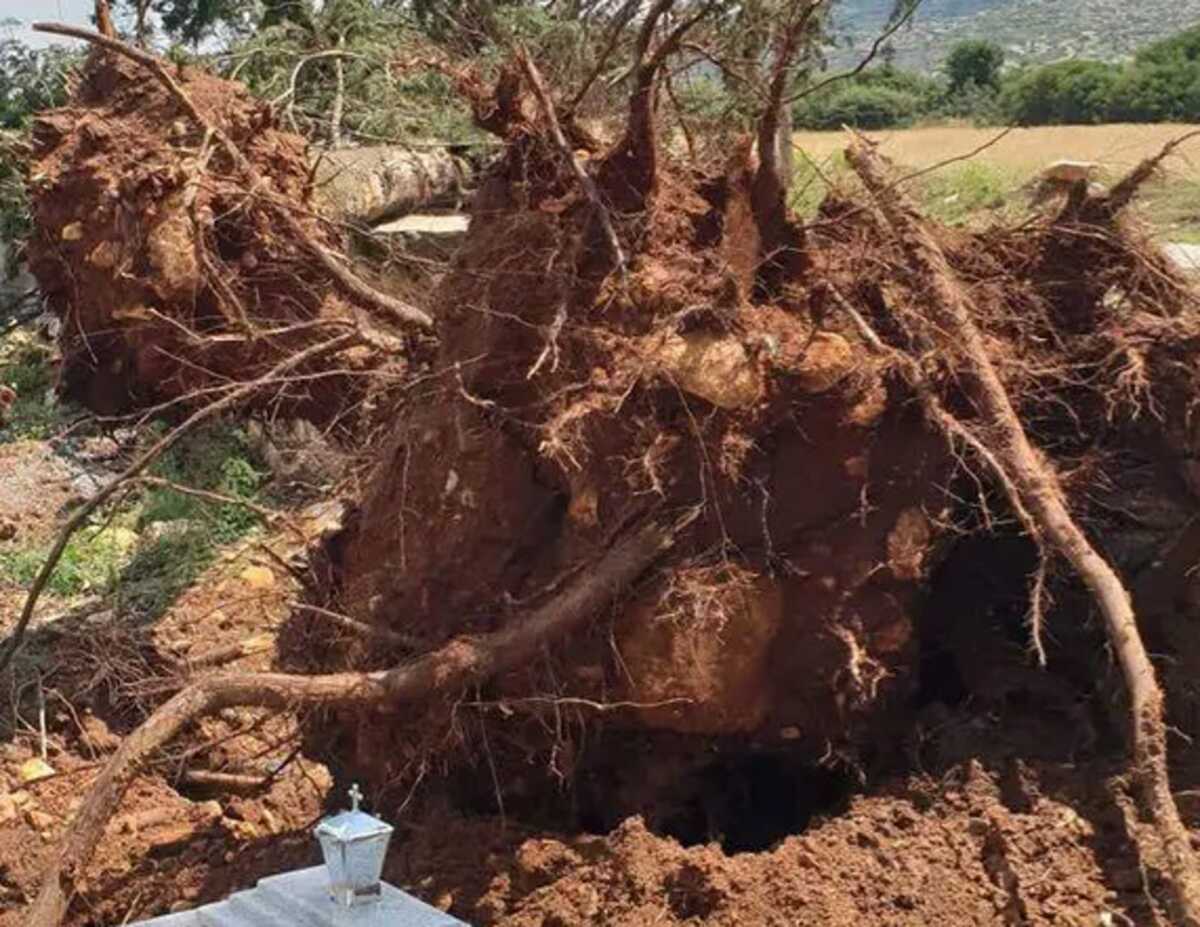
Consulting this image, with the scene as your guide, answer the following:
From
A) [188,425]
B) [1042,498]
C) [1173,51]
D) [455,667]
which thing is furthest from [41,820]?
[1173,51]

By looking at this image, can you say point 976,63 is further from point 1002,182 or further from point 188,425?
point 188,425

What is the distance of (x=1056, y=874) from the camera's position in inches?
128

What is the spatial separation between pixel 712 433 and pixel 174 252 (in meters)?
2.03

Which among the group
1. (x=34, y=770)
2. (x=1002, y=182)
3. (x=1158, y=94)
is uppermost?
(x=1158, y=94)

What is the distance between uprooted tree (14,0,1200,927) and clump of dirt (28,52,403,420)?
842mm

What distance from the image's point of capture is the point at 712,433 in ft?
11.5

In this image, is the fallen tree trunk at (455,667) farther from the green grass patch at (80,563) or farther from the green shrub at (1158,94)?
the green shrub at (1158,94)

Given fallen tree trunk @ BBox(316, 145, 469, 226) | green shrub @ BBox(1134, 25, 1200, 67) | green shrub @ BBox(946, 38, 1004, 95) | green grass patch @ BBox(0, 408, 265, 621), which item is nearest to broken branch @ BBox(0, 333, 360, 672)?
green grass patch @ BBox(0, 408, 265, 621)

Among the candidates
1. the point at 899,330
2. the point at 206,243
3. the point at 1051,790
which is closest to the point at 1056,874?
the point at 1051,790

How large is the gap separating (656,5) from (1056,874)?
6.07 feet

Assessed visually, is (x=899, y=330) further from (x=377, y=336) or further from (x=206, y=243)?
(x=206, y=243)

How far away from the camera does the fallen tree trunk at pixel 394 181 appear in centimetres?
885

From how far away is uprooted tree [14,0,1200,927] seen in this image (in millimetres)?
3492

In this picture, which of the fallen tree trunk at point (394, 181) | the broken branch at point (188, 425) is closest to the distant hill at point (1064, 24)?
the fallen tree trunk at point (394, 181)
